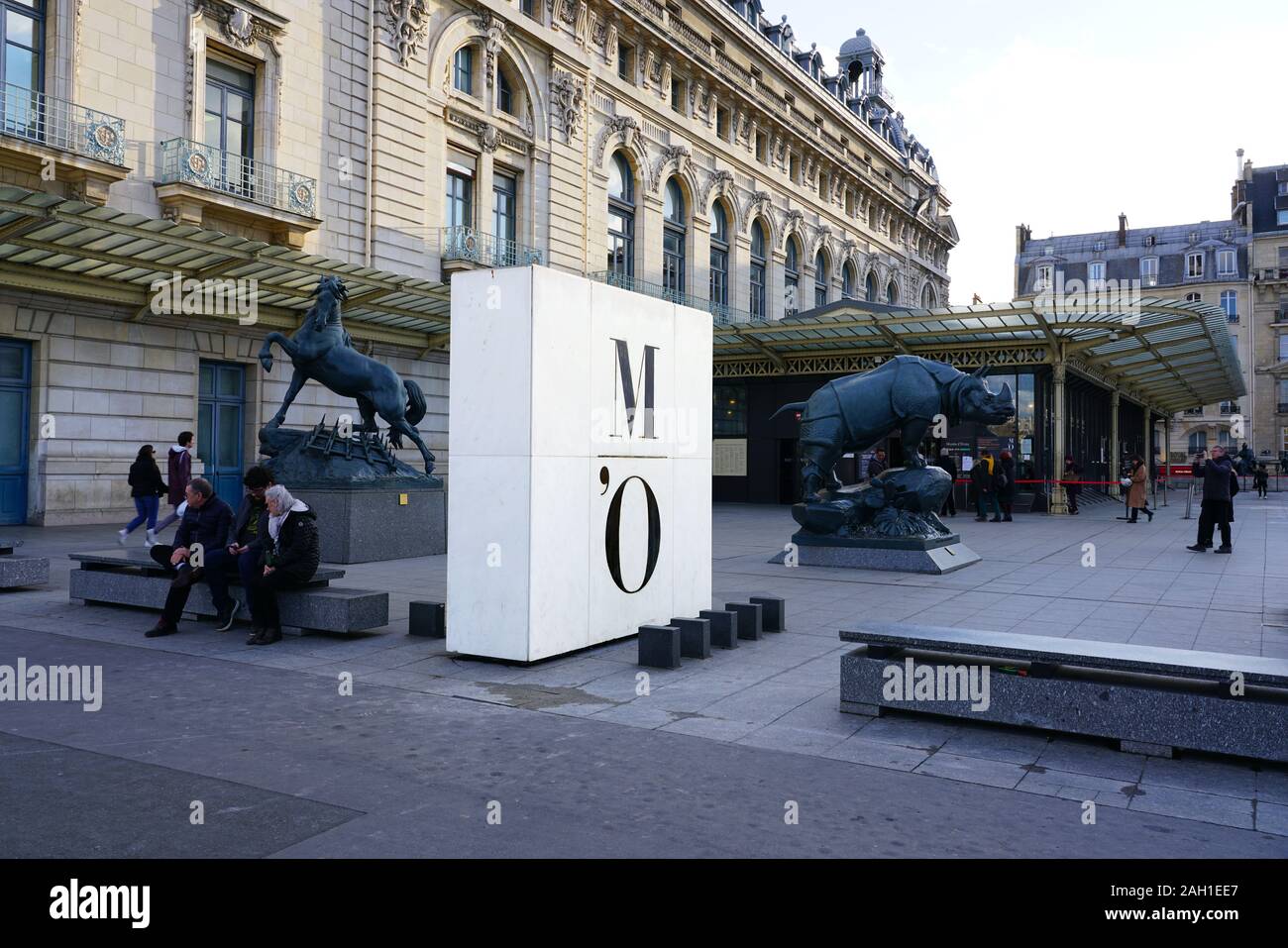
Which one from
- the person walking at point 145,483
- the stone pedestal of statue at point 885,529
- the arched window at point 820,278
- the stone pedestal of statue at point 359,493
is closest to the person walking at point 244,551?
the stone pedestal of statue at point 359,493

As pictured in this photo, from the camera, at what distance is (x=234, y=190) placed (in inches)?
957

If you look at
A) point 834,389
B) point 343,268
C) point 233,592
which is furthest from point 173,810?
point 343,268

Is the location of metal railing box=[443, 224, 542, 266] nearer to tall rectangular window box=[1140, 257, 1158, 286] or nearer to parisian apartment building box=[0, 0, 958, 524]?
parisian apartment building box=[0, 0, 958, 524]

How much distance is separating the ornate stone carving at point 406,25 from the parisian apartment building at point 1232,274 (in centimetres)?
5636

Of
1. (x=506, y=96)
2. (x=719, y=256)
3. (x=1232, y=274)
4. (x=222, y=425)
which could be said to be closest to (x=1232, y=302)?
(x=1232, y=274)

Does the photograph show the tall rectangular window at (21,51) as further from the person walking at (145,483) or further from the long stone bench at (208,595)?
the long stone bench at (208,595)

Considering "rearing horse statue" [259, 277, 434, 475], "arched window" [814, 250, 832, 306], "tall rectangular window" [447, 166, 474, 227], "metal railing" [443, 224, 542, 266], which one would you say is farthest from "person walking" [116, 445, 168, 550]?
"arched window" [814, 250, 832, 306]

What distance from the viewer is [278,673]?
296 inches

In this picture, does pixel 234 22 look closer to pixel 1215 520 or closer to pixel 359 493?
pixel 359 493

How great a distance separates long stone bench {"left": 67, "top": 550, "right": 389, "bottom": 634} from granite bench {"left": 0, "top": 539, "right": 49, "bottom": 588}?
44.5 inches

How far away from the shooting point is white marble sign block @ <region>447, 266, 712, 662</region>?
7.86 metres

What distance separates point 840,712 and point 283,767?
339cm

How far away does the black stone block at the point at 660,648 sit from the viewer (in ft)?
25.7
